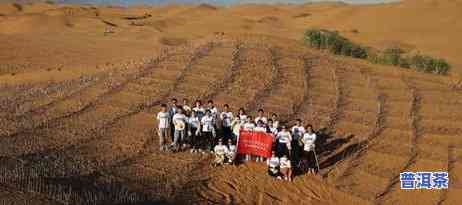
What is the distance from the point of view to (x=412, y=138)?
58.5 feet

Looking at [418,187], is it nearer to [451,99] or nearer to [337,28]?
[451,99]

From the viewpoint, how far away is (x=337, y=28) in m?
54.7

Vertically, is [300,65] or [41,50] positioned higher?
[300,65]

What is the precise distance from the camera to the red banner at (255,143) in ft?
48.0

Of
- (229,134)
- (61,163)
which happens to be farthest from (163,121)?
(61,163)

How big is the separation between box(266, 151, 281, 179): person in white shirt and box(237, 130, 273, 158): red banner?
0.20 m

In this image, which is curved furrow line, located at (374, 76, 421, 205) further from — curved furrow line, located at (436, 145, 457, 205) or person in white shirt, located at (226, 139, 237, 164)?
person in white shirt, located at (226, 139, 237, 164)

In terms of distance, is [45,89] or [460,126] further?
[45,89]

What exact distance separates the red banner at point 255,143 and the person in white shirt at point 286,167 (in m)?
0.41

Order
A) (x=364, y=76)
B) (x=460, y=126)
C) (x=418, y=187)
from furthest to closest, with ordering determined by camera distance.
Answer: (x=364, y=76)
(x=460, y=126)
(x=418, y=187)

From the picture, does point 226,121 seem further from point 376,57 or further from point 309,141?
point 376,57

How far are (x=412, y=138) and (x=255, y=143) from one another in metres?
5.53

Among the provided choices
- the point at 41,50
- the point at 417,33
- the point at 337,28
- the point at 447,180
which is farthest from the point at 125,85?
the point at 337,28

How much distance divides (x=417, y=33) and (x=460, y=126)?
31109 millimetres
